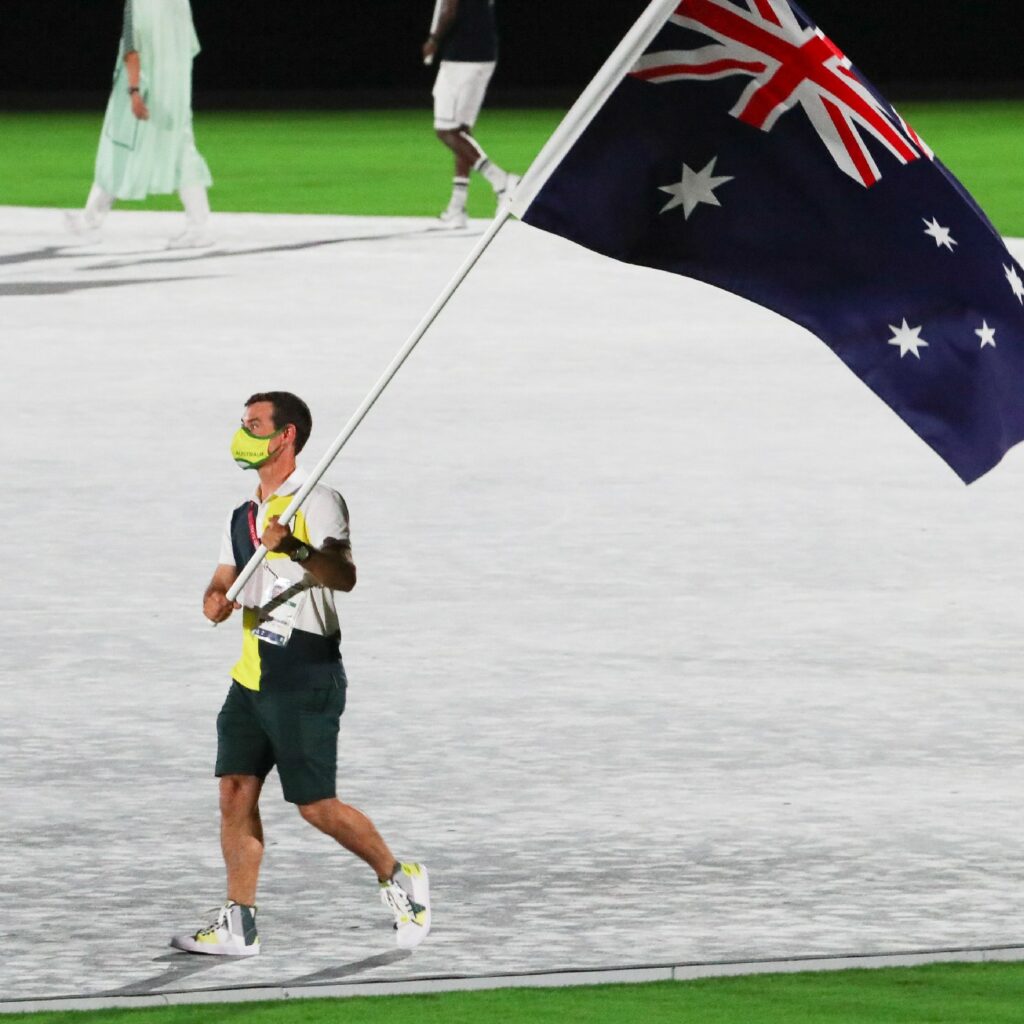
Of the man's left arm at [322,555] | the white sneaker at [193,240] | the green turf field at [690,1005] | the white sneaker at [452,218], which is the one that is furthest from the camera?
the white sneaker at [452,218]

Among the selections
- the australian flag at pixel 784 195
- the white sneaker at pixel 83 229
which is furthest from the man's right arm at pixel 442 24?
the australian flag at pixel 784 195

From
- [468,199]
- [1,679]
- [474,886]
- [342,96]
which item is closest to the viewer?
[474,886]

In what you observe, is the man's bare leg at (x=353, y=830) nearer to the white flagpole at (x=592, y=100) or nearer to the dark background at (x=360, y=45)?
the white flagpole at (x=592, y=100)

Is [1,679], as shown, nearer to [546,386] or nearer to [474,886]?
[474,886]

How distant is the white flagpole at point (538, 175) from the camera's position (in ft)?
19.7

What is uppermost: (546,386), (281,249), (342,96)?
(342,96)

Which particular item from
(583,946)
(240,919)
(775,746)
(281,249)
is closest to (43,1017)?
(240,919)

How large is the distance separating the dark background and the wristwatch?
37.3m

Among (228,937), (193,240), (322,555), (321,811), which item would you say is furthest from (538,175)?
(193,240)

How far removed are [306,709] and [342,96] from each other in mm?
38301

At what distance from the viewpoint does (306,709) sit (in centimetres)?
608

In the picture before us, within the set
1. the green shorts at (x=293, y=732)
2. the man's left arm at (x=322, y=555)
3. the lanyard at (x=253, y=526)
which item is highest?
the lanyard at (x=253, y=526)

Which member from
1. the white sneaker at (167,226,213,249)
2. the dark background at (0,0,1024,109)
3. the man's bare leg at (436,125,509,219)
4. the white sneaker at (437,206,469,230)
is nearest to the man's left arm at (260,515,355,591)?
the man's bare leg at (436,125,509,219)

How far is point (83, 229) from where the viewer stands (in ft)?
72.4
